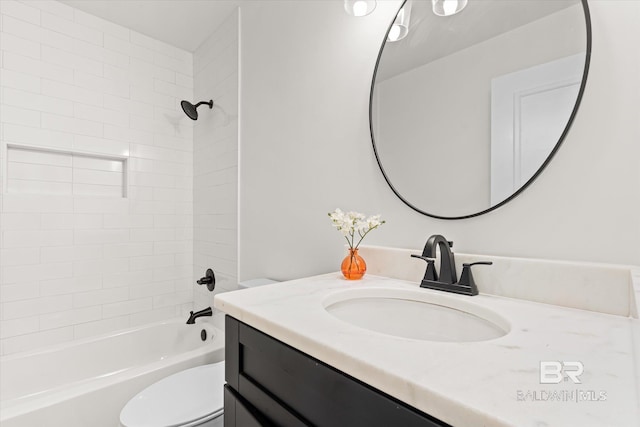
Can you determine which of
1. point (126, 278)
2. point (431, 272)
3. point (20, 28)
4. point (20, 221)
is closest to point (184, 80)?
point (20, 28)

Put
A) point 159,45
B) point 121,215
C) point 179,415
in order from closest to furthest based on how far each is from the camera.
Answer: point 179,415 < point 121,215 < point 159,45

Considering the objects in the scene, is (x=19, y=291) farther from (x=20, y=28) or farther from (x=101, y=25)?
(x=101, y=25)

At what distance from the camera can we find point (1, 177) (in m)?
1.82

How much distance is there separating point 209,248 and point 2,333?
1.22 m

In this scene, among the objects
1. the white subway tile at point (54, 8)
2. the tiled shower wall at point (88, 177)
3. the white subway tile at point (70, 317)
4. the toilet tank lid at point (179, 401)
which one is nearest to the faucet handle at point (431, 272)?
the toilet tank lid at point (179, 401)

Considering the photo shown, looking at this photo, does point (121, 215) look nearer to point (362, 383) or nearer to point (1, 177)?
point (1, 177)

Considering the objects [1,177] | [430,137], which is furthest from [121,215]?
[430,137]

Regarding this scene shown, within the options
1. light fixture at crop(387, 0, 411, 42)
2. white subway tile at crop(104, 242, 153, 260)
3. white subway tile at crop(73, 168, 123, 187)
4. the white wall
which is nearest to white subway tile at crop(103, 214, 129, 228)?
white subway tile at crop(104, 242, 153, 260)

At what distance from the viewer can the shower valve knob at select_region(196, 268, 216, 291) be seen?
2211mm

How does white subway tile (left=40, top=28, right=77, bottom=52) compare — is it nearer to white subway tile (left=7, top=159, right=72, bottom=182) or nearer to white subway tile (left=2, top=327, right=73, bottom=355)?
white subway tile (left=7, top=159, right=72, bottom=182)

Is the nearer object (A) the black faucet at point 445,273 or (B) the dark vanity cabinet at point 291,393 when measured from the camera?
(B) the dark vanity cabinet at point 291,393

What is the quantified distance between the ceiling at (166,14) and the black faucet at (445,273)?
1.96 metres

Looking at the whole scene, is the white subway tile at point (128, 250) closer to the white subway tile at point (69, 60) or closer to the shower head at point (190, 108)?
the shower head at point (190, 108)
